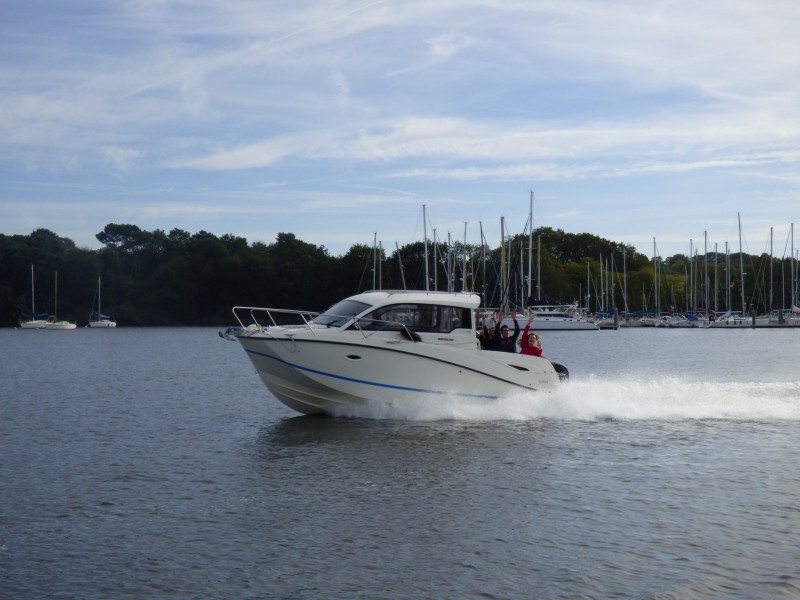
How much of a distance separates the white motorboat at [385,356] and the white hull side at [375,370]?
0.9 inches

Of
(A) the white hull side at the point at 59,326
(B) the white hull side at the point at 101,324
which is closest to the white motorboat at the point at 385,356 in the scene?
(A) the white hull side at the point at 59,326

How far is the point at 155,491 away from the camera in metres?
15.7

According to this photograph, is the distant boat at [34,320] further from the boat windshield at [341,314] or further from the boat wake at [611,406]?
the boat windshield at [341,314]

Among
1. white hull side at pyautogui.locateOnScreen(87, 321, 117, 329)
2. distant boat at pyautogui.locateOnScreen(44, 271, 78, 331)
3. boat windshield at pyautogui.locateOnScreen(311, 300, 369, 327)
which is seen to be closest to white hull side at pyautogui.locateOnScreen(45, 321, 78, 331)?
distant boat at pyautogui.locateOnScreen(44, 271, 78, 331)

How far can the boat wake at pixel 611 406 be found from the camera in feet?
76.0

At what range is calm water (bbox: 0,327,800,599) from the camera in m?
11.0

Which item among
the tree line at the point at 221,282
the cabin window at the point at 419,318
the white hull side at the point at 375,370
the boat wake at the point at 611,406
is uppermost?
the tree line at the point at 221,282

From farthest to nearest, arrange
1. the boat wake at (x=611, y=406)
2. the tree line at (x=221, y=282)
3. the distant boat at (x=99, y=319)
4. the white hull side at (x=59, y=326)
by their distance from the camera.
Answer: the distant boat at (x=99, y=319) < the tree line at (x=221, y=282) < the white hull side at (x=59, y=326) < the boat wake at (x=611, y=406)

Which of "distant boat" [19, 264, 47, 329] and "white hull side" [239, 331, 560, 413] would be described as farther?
"distant boat" [19, 264, 47, 329]

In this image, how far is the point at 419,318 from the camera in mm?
22922

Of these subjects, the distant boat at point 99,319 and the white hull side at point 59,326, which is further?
the distant boat at point 99,319

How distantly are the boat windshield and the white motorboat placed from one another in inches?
1.1

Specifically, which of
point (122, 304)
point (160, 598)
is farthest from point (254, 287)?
point (160, 598)

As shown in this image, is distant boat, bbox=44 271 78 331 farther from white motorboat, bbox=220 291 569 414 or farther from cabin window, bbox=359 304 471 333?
cabin window, bbox=359 304 471 333
